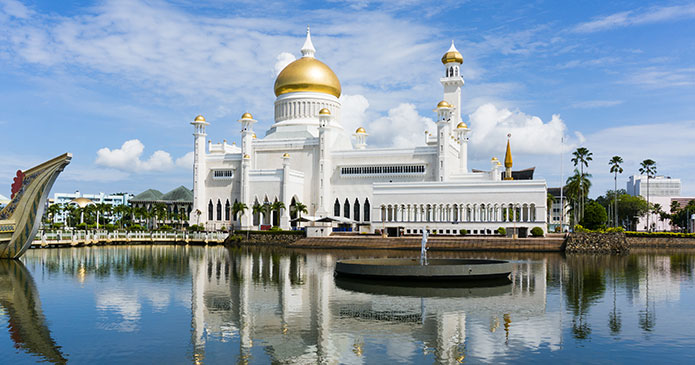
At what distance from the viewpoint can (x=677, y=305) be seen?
1975cm

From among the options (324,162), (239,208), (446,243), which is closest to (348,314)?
(446,243)

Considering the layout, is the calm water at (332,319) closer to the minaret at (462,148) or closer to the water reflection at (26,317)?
the water reflection at (26,317)

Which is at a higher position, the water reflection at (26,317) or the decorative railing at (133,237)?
the decorative railing at (133,237)

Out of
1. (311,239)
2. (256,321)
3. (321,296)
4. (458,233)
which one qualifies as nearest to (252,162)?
(311,239)

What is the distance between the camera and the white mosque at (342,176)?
5716 centimetres

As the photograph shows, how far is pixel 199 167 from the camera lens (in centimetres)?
7056

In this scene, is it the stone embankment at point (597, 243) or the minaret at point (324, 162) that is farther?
the minaret at point (324, 162)

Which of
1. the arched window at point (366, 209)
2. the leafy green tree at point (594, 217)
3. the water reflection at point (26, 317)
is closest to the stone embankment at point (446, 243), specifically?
the leafy green tree at point (594, 217)

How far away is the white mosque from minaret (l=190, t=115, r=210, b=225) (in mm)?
114

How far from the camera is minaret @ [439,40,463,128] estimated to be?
2790 inches

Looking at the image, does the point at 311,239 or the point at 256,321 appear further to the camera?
the point at 311,239

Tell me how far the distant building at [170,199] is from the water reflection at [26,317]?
71.4 metres

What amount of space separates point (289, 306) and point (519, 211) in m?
41.8

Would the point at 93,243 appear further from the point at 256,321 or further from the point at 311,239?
the point at 256,321
